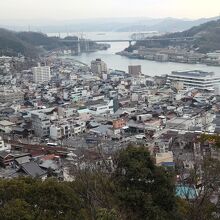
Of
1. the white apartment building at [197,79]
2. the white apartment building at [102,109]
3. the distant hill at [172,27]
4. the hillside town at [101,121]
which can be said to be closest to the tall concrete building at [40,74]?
the hillside town at [101,121]

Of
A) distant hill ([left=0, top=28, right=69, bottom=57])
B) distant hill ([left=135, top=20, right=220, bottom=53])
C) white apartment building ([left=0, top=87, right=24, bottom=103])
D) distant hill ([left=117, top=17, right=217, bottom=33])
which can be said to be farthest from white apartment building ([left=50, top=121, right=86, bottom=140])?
distant hill ([left=117, top=17, right=217, bottom=33])

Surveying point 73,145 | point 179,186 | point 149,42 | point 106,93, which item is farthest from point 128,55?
point 179,186

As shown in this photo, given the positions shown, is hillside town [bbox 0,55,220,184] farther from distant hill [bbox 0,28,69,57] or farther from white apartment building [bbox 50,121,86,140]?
distant hill [bbox 0,28,69,57]

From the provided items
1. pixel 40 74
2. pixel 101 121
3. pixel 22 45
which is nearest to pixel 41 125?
pixel 101 121

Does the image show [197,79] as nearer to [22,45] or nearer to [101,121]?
[101,121]

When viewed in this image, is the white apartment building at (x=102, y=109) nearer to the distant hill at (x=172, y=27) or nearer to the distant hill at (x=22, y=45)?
the distant hill at (x=22, y=45)
